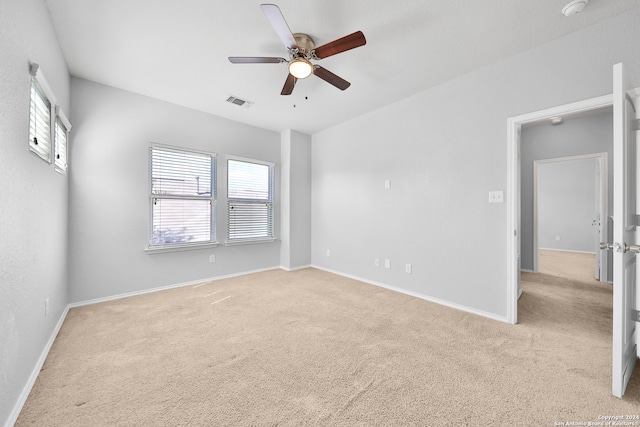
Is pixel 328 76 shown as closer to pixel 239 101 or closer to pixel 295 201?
pixel 239 101

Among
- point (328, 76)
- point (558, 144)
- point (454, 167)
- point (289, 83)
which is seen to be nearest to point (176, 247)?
point (289, 83)

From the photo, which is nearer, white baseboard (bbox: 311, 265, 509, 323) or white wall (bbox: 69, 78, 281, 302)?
white baseboard (bbox: 311, 265, 509, 323)

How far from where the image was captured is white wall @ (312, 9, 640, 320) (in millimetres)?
2234

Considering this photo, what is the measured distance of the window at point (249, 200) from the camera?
4391 millimetres

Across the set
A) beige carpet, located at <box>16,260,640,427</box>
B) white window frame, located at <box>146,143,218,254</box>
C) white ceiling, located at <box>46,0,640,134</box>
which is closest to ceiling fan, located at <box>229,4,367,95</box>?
white ceiling, located at <box>46,0,640,134</box>

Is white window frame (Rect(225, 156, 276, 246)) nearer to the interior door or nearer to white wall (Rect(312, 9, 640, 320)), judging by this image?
white wall (Rect(312, 9, 640, 320))

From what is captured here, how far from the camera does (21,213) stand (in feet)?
5.10

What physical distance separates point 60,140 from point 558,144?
7233 millimetres

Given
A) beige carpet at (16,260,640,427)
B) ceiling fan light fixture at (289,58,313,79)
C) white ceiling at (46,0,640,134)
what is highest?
white ceiling at (46,0,640,134)

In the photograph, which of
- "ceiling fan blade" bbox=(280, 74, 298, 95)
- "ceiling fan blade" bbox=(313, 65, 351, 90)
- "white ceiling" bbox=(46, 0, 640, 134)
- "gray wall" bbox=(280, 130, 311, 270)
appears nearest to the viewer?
"white ceiling" bbox=(46, 0, 640, 134)

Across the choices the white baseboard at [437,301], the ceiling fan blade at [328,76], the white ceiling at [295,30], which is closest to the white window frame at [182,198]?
the white ceiling at [295,30]

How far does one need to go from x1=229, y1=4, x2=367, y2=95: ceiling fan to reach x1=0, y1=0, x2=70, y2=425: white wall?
1286 mm

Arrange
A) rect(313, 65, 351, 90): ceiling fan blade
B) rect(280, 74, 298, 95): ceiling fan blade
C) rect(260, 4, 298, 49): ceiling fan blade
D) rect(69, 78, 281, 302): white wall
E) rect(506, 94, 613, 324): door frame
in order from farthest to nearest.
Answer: rect(69, 78, 281, 302): white wall → rect(506, 94, 613, 324): door frame → rect(280, 74, 298, 95): ceiling fan blade → rect(313, 65, 351, 90): ceiling fan blade → rect(260, 4, 298, 49): ceiling fan blade

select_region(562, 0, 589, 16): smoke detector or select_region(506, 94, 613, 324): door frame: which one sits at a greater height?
select_region(562, 0, 589, 16): smoke detector
